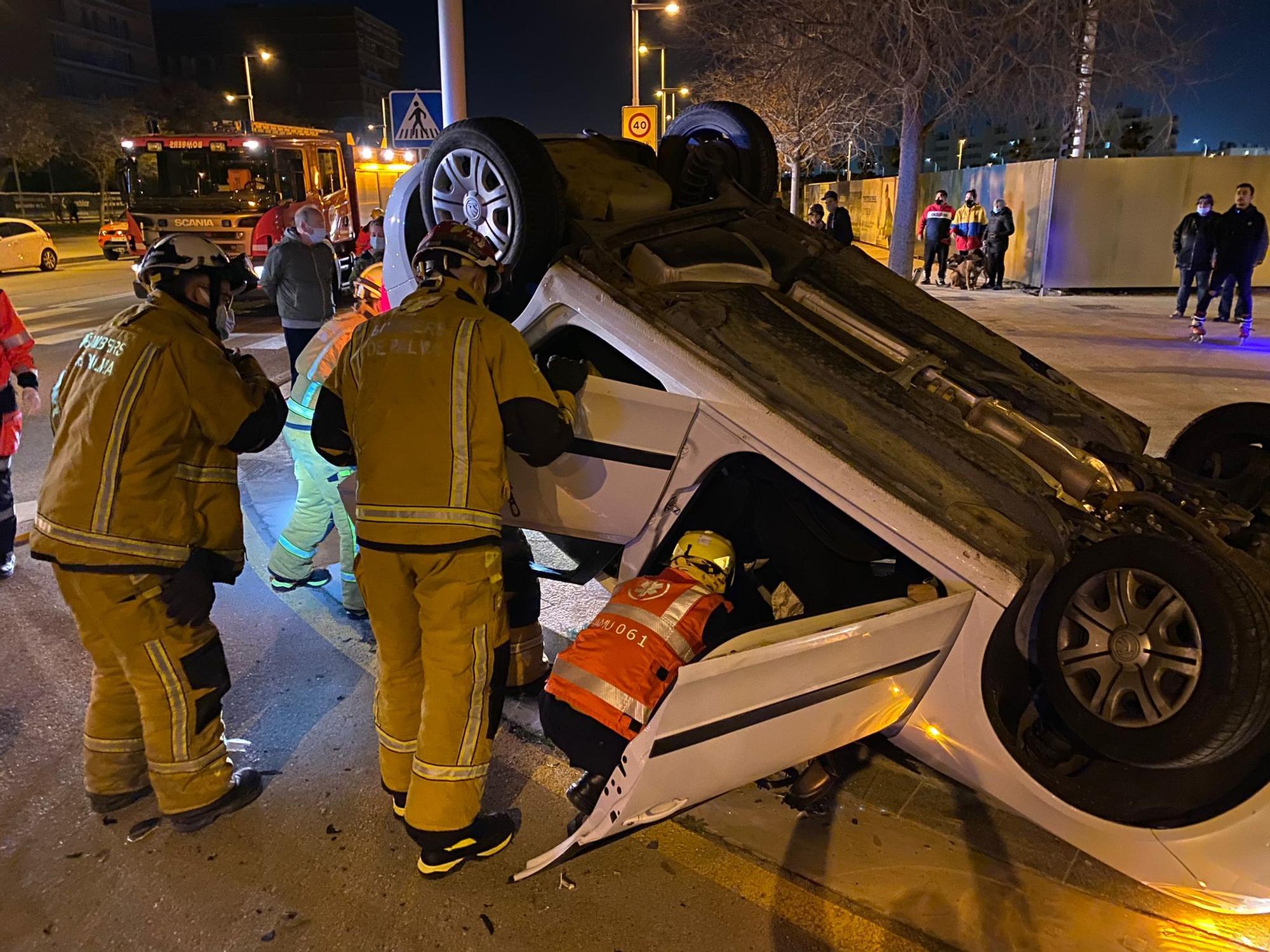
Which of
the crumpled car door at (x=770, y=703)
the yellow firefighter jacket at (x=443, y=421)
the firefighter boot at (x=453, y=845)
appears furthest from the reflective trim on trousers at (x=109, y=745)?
the crumpled car door at (x=770, y=703)

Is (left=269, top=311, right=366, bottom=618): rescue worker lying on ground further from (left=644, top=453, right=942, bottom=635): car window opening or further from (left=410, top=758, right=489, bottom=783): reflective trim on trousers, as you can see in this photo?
(left=644, top=453, right=942, bottom=635): car window opening

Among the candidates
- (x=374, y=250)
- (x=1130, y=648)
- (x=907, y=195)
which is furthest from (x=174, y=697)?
(x=907, y=195)

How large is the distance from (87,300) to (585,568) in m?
15.8

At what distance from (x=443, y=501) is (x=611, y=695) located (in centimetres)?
71

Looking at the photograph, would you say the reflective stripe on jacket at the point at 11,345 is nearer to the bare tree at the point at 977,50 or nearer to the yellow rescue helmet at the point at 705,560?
the yellow rescue helmet at the point at 705,560

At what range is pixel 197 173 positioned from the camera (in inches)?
607

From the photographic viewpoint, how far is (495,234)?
→ 3184 mm

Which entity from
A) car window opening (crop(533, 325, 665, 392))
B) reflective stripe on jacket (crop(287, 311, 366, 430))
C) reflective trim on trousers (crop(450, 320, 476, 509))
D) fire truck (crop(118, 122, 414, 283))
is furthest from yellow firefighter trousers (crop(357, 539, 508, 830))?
fire truck (crop(118, 122, 414, 283))

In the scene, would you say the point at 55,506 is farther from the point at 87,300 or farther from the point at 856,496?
the point at 87,300

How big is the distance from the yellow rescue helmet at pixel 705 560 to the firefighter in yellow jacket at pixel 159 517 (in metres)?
1.34

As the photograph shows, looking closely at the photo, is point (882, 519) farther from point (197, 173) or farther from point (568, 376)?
point (197, 173)

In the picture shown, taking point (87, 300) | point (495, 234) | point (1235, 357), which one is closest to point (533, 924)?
point (495, 234)

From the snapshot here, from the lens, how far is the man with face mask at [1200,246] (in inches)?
443

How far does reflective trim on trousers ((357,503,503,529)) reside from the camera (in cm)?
254
